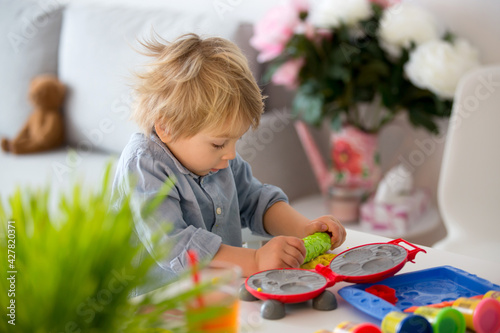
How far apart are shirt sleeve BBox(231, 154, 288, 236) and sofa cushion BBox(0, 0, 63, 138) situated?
5.04ft

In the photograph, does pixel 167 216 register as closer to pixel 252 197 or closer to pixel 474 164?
pixel 252 197

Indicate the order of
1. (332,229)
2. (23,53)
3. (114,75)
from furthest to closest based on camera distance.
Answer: (23,53)
(114,75)
(332,229)

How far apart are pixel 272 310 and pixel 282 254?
15cm

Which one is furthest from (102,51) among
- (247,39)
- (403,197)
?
(403,197)

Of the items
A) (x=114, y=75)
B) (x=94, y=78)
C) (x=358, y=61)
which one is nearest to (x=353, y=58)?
(x=358, y=61)

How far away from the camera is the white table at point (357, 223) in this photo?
1.78 meters

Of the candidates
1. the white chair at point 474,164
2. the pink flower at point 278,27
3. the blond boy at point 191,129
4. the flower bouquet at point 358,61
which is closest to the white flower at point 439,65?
the flower bouquet at point 358,61

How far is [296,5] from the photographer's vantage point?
182 centimetres

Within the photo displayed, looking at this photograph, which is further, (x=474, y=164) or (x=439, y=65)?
(x=439, y=65)

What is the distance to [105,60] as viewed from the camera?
218 centimetres

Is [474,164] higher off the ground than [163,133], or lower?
lower

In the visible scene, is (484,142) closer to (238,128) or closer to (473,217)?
(473,217)

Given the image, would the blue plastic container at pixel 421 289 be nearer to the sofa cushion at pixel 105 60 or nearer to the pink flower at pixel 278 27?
the pink flower at pixel 278 27

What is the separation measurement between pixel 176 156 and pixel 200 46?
19 centimetres
